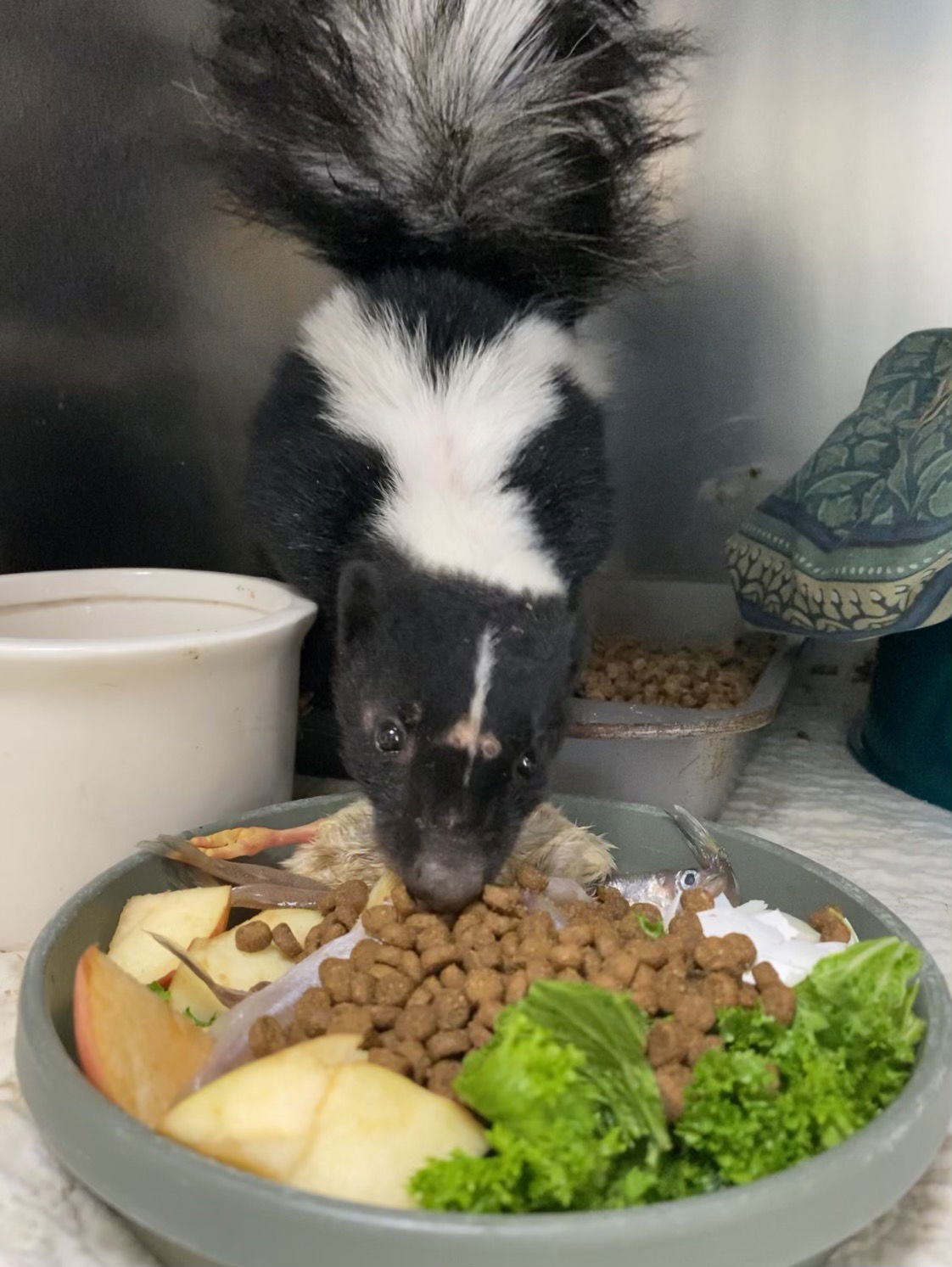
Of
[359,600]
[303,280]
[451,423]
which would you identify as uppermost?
[303,280]

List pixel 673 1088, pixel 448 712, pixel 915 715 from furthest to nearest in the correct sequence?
pixel 915 715, pixel 448 712, pixel 673 1088

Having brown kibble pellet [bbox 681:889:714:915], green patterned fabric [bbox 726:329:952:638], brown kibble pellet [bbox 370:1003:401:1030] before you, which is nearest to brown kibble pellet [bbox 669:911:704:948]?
brown kibble pellet [bbox 681:889:714:915]

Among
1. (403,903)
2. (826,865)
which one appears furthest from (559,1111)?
(826,865)

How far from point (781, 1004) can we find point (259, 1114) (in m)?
0.36

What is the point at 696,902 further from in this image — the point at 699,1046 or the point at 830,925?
the point at 699,1046

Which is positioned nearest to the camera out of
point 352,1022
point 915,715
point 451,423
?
point 352,1022

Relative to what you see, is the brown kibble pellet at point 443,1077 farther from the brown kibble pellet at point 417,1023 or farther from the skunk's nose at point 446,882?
the skunk's nose at point 446,882

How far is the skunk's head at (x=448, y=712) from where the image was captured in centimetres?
103

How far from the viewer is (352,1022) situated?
836 mm

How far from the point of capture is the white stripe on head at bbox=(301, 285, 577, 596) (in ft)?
3.94

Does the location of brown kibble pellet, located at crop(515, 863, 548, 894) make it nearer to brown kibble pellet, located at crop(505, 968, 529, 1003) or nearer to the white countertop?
brown kibble pellet, located at crop(505, 968, 529, 1003)

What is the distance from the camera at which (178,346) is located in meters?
1.91

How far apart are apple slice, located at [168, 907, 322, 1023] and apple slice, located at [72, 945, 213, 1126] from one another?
10cm

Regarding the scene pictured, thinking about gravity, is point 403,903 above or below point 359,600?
below
